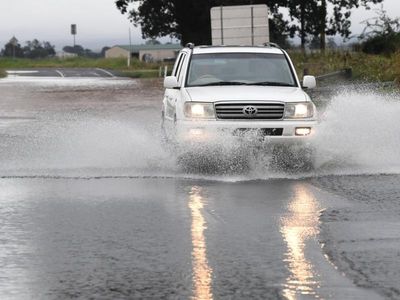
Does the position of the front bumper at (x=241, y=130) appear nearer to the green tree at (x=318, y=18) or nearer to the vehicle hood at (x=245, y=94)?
the vehicle hood at (x=245, y=94)

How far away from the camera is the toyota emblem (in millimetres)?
13672

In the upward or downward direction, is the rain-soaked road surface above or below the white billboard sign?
below

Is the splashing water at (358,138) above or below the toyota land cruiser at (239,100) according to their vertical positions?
below

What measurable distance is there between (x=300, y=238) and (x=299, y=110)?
5544 millimetres

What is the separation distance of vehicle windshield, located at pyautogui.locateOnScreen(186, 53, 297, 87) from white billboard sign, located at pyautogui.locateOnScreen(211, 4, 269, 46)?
27.9 metres

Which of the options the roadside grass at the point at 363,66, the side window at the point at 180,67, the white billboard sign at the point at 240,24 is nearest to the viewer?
the side window at the point at 180,67

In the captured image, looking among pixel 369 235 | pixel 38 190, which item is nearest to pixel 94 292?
pixel 369 235

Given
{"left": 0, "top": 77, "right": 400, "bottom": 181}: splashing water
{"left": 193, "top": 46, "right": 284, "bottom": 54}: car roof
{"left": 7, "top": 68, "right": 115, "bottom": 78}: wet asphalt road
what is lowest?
{"left": 7, "top": 68, "right": 115, "bottom": 78}: wet asphalt road

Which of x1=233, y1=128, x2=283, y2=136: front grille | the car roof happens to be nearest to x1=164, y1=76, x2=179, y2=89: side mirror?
the car roof

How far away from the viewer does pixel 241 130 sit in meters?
13.5

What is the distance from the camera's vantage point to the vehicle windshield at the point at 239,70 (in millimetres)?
15016

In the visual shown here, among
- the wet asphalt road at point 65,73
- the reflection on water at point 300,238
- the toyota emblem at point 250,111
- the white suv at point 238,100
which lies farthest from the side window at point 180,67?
the wet asphalt road at point 65,73

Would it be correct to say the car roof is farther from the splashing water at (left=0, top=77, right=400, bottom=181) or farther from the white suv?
the splashing water at (left=0, top=77, right=400, bottom=181)

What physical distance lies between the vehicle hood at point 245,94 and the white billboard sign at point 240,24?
29.1m
